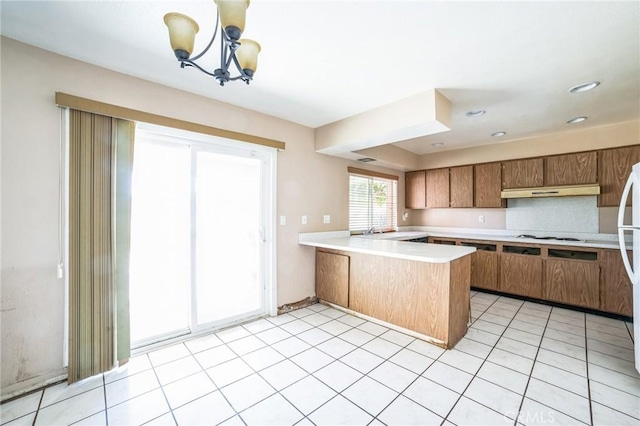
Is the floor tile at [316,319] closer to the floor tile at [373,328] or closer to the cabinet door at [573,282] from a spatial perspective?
the floor tile at [373,328]

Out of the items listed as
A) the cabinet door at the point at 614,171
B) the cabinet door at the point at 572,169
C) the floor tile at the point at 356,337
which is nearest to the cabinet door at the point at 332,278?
the floor tile at the point at 356,337

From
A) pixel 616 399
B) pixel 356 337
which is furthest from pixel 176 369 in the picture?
pixel 616 399

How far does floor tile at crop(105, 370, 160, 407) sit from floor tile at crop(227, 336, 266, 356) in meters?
0.65

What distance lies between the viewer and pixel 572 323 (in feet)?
9.78

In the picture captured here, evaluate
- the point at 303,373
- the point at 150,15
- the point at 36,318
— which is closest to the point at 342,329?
the point at 303,373

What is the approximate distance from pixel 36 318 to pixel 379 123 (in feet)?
11.1

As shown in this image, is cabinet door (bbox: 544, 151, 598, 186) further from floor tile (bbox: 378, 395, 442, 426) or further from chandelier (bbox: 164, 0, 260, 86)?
chandelier (bbox: 164, 0, 260, 86)

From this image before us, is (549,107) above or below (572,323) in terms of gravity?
above

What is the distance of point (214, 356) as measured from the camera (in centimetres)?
233

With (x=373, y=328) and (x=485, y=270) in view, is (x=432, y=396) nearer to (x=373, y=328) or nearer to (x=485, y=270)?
(x=373, y=328)

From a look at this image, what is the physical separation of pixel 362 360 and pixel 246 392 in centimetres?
98

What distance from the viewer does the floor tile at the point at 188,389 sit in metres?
1.79

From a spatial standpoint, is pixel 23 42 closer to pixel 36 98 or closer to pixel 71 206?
pixel 36 98

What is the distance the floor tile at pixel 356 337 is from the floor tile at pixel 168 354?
Answer: 1504 millimetres
